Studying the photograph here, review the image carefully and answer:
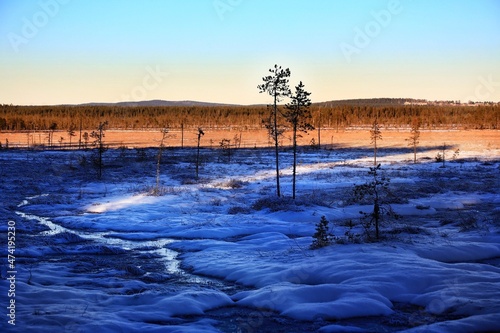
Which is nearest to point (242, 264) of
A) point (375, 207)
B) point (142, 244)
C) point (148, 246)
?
point (375, 207)

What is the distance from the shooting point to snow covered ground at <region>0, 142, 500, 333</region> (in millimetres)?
8461

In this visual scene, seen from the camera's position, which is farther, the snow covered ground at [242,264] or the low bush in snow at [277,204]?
the low bush in snow at [277,204]

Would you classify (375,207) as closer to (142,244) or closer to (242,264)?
(242,264)

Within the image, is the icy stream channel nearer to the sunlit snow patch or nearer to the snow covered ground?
the snow covered ground

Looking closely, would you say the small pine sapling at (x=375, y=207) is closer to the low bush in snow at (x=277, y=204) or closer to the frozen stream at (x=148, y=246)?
the low bush in snow at (x=277, y=204)

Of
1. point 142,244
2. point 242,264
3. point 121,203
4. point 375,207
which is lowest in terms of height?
point 142,244

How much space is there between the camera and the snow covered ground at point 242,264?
8461 mm

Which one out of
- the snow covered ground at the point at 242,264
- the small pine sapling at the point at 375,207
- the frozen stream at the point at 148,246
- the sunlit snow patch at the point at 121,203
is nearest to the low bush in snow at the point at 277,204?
the snow covered ground at the point at 242,264

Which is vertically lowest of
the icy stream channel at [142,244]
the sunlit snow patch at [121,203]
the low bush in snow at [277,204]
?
the icy stream channel at [142,244]

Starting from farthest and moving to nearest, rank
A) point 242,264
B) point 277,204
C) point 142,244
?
point 277,204 → point 142,244 → point 242,264

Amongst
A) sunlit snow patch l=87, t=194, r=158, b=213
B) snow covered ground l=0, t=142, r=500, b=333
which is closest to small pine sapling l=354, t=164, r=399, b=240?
snow covered ground l=0, t=142, r=500, b=333

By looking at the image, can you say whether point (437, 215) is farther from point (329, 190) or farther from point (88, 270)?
point (88, 270)

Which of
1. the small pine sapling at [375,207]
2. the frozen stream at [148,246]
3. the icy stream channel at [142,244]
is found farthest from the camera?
the small pine sapling at [375,207]

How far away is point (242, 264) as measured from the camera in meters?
12.5
